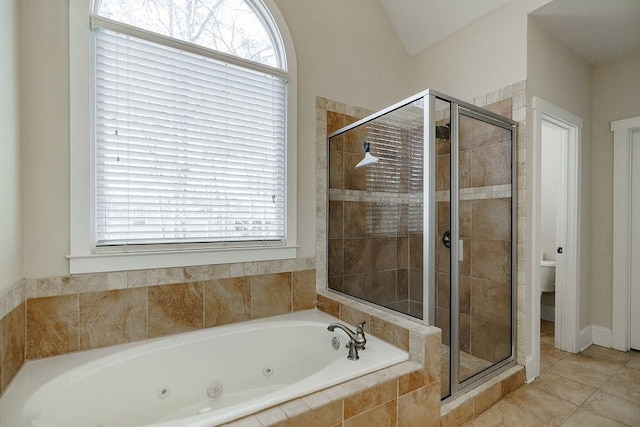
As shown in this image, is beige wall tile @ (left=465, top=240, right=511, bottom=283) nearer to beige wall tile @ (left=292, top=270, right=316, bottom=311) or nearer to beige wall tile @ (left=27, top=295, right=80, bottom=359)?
beige wall tile @ (left=292, top=270, right=316, bottom=311)

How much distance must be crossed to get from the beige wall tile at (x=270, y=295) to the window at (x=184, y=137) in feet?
0.53

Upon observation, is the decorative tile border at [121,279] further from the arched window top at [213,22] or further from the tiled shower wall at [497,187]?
the arched window top at [213,22]

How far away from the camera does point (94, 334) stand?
1.71 m

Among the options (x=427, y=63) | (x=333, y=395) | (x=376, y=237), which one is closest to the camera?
(x=333, y=395)

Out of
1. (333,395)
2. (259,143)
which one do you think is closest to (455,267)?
(333,395)

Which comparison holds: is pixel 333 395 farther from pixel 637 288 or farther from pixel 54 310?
pixel 637 288

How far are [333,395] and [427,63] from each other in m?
2.81

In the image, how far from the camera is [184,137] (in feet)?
6.38

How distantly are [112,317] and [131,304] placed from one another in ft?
0.35

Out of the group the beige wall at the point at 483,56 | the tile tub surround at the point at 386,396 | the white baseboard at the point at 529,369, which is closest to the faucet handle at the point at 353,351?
the tile tub surround at the point at 386,396

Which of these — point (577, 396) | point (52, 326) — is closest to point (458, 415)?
point (577, 396)

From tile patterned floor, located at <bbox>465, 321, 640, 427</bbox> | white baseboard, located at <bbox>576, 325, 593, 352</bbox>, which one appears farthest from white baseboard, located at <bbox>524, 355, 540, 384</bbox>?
white baseboard, located at <bbox>576, 325, 593, 352</bbox>

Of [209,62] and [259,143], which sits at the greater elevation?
[209,62]

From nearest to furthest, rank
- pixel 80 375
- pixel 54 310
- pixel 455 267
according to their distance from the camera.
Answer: pixel 80 375, pixel 54 310, pixel 455 267
